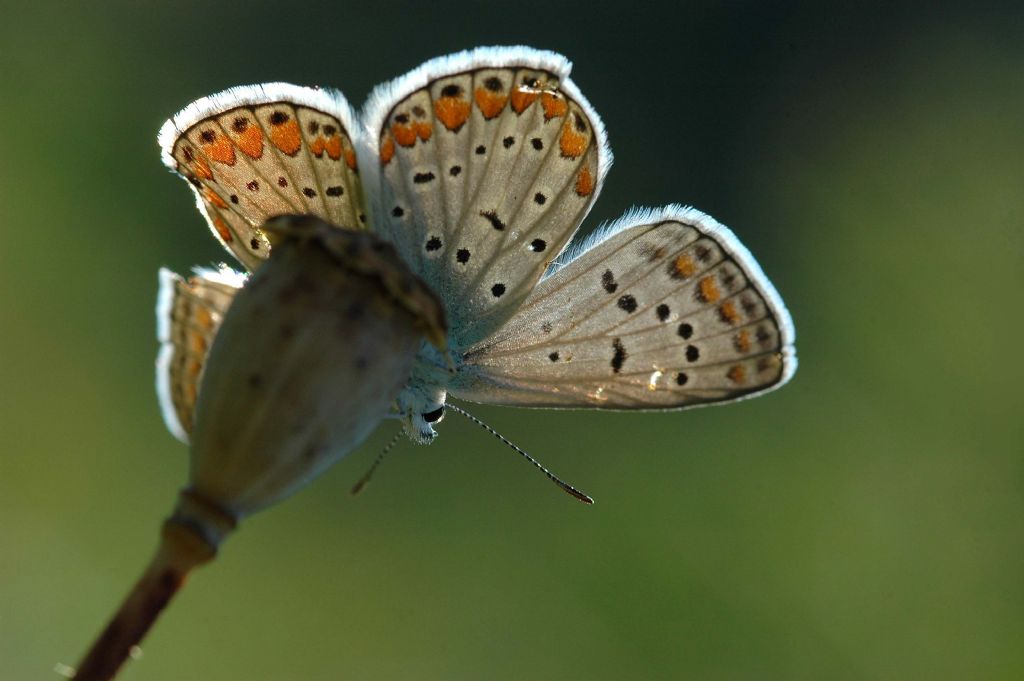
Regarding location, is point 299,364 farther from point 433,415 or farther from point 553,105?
point 553,105

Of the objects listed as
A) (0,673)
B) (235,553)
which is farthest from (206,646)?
(0,673)

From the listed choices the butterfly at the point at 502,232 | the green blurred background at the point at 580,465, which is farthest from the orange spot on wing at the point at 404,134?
the green blurred background at the point at 580,465

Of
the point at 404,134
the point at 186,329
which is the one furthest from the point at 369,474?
the point at 404,134

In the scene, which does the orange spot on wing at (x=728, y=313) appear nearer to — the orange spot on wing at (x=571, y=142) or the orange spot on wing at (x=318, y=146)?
the orange spot on wing at (x=571, y=142)

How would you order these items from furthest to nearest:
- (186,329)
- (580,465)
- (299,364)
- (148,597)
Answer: (580,465) → (186,329) → (299,364) → (148,597)

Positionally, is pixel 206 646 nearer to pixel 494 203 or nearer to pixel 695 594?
pixel 695 594

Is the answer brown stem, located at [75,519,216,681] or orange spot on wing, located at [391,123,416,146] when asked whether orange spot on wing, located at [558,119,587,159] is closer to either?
orange spot on wing, located at [391,123,416,146]

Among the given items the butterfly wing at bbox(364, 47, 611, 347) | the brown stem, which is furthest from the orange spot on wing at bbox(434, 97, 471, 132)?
the brown stem
